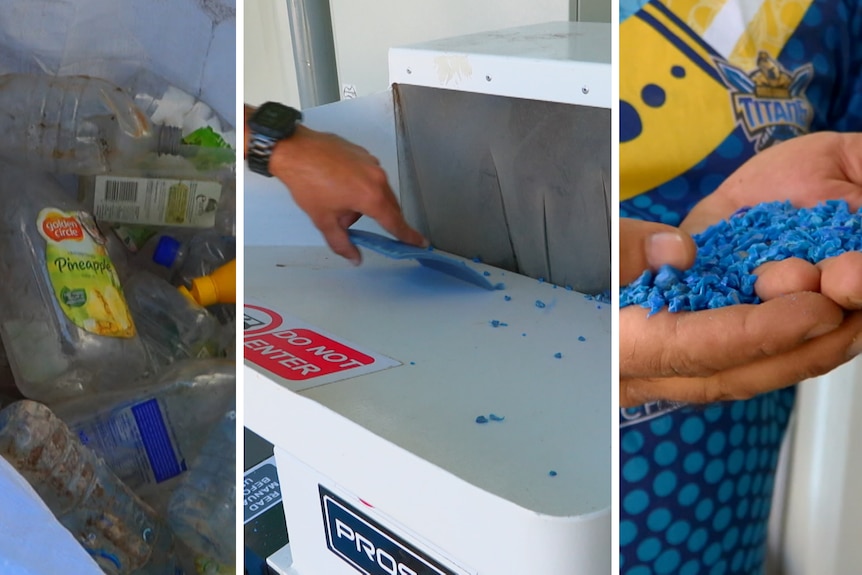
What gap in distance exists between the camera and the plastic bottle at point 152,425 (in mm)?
850

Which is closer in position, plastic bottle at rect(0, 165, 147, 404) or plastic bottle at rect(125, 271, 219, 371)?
plastic bottle at rect(0, 165, 147, 404)

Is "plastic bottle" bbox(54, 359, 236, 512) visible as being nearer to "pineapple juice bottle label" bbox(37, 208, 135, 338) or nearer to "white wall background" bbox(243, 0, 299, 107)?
"pineapple juice bottle label" bbox(37, 208, 135, 338)

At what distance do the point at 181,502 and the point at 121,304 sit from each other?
220 millimetres

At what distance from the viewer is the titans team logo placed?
77 centimetres

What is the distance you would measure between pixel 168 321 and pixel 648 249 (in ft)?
1.95

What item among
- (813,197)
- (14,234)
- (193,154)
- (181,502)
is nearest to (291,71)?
(193,154)

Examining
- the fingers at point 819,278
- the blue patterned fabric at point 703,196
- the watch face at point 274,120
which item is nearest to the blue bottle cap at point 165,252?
the watch face at point 274,120

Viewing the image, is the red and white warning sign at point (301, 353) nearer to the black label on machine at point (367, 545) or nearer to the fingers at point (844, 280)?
the black label on machine at point (367, 545)

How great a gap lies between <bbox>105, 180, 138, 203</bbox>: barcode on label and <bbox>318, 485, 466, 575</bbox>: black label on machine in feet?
1.43

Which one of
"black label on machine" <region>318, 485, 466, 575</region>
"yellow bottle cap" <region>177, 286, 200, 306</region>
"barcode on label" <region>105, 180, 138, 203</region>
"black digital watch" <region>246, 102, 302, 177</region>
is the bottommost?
"black label on machine" <region>318, 485, 466, 575</region>

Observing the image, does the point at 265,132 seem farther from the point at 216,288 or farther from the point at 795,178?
the point at 795,178

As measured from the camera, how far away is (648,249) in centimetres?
59

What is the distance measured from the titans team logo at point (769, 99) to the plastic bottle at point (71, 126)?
0.64m

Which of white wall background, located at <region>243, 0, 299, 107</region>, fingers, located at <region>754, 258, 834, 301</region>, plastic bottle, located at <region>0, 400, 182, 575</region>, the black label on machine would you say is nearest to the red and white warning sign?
the black label on machine
